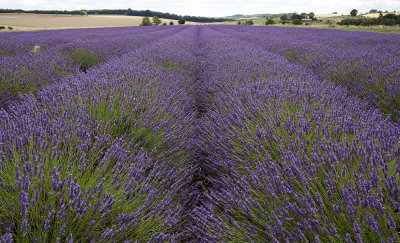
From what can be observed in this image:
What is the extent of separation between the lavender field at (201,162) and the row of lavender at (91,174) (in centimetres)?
1

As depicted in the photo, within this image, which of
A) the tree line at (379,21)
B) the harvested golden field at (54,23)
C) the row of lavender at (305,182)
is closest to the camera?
the row of lavender at (305,182)

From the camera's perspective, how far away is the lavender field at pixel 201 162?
1088mm

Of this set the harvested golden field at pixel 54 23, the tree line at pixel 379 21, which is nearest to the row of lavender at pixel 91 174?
the harvested golden field at pixel 54 23

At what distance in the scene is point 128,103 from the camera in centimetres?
229

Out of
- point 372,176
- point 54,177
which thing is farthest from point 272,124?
point 54,177

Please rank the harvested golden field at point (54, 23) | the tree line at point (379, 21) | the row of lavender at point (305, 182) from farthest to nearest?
the harvested golden field at point (54, 23) → the tree line at point (379, 21) → the row of lavender at point (305, 182)

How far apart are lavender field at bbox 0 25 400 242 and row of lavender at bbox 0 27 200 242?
1 centimetres

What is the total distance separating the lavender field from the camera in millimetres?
1088

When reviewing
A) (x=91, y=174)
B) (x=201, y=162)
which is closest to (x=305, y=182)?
(x=91, y=174)

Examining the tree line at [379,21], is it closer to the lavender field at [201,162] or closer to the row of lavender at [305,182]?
the lavender field at [201,162]

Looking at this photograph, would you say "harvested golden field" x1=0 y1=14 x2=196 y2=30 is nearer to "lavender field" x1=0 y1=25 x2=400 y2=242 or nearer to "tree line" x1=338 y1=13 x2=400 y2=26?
"lavender field" x1=0 y1=25 x2=400 y2=242

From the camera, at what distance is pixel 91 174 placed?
1483 millimetres

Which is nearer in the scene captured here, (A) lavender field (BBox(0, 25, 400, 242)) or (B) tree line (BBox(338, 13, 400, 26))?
(A) lavender field (BBox(0, 25, 400, 242))

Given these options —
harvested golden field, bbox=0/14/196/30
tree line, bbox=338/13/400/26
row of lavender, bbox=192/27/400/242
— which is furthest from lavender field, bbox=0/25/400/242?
tree line, bbox=338/13/400/26
